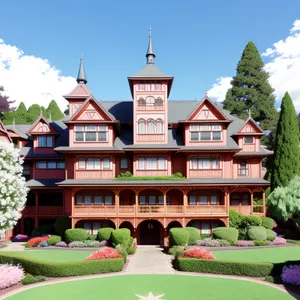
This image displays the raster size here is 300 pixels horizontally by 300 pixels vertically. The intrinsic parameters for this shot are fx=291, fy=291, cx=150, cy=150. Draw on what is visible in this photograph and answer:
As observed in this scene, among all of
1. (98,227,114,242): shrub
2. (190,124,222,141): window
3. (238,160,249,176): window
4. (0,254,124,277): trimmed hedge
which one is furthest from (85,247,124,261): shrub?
(238,160,249,176): window

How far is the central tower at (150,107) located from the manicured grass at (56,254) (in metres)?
13.2

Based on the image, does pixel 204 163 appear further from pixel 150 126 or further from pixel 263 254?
pixel 263 254

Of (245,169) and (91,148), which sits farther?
(245,169)

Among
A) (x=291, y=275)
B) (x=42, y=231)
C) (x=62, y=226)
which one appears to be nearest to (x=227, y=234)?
(x=291, y=275)

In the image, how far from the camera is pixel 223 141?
33.3 metres

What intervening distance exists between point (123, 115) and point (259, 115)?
122 feet

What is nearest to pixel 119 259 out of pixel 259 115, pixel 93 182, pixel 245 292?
pixel 245 292

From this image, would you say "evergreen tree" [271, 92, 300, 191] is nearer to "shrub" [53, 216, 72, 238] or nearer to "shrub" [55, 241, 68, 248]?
"shrub" [53, 216, 72, 238]

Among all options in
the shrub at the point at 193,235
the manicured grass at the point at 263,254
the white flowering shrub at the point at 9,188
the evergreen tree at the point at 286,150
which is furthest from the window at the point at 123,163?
the evergreen tree at the point at 286,150

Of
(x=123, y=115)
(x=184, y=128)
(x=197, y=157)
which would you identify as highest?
(x=123, y=115)

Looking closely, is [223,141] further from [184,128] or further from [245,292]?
[245,292]

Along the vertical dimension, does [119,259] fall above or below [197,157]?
below

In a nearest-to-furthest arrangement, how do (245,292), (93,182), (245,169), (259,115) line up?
(245,292)
(93,182)
(245,169)
(259,115)

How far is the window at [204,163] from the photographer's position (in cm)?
3312
